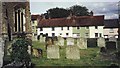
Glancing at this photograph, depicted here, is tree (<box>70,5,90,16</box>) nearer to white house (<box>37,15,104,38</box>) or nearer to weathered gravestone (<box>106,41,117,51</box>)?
white house (<box>37,15,104,38</box>)

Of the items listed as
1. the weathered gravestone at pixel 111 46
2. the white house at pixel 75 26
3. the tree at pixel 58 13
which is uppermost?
the tree at pixel 58 13

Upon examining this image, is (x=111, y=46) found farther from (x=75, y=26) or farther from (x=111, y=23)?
(x=111, y=23)

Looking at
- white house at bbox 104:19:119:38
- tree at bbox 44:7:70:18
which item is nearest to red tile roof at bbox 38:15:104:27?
white house at bbox 104:19:119:38

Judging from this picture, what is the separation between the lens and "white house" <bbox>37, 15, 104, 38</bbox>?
212 feet

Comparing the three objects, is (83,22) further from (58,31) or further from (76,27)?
(58,31)

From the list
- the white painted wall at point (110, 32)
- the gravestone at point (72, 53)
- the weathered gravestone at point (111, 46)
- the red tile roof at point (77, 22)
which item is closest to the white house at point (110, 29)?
the white painted wall at point (110, 32)

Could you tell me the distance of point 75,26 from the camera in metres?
66.0

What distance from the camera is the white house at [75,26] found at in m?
64.7

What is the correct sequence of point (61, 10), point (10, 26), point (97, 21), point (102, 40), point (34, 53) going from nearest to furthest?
point (34, 53), point (102, 40), point (10, 26), point (97, 21), point (61, 10)

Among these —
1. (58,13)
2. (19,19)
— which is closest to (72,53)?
(19,19)

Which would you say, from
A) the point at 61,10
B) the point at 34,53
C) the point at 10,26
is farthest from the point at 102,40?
the point at 61,10

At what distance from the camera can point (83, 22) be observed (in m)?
65.3

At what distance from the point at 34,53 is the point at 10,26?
14.7 meters

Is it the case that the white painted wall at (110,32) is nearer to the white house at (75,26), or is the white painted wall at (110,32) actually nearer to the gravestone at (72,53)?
the white house at (75,26)
